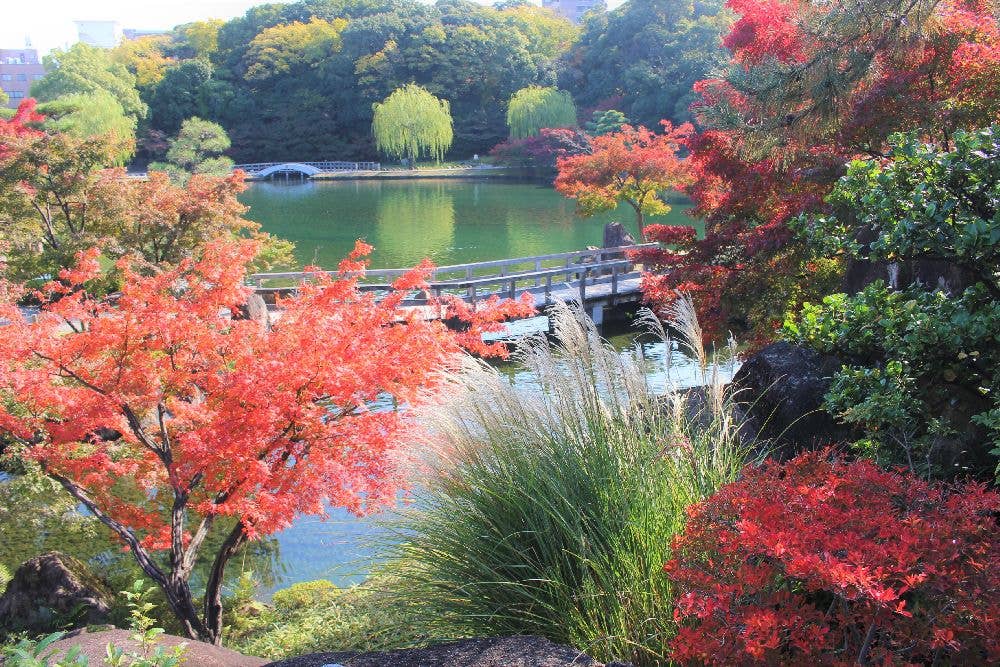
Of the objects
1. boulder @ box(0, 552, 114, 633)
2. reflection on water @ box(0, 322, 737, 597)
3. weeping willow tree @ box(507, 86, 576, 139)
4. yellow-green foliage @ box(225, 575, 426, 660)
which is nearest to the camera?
yellow-green foliage @ box(225, 575, 426, 660)

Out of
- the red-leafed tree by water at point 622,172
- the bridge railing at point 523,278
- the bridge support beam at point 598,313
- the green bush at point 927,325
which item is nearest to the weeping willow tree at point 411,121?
the red-leafed tree by water at point 622,172

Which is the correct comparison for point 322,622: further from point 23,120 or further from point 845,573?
point 23,120

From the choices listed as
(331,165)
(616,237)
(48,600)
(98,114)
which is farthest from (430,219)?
(48,600)

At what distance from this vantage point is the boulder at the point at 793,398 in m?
3.62

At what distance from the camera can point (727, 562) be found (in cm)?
189

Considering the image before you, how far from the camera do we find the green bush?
94.5 inches

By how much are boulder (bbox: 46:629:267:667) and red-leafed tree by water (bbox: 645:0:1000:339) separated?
11.0 ft

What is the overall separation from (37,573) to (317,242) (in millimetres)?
18220

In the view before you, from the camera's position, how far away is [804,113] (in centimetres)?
463

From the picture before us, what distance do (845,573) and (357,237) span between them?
855 inches

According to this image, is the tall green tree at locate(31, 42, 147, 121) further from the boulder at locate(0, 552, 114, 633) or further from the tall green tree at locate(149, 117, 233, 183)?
the boulder at locate(0, 552, 114, 633)

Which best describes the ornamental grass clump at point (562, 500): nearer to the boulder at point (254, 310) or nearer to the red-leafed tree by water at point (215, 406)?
the red-leafed tree by water at point (215, 406)

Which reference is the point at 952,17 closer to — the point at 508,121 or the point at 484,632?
the point at 484,632

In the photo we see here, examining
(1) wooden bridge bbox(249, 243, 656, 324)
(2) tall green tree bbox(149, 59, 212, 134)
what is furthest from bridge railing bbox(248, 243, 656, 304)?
(2) tall green tree bbox(149, 59, 212, 134)
